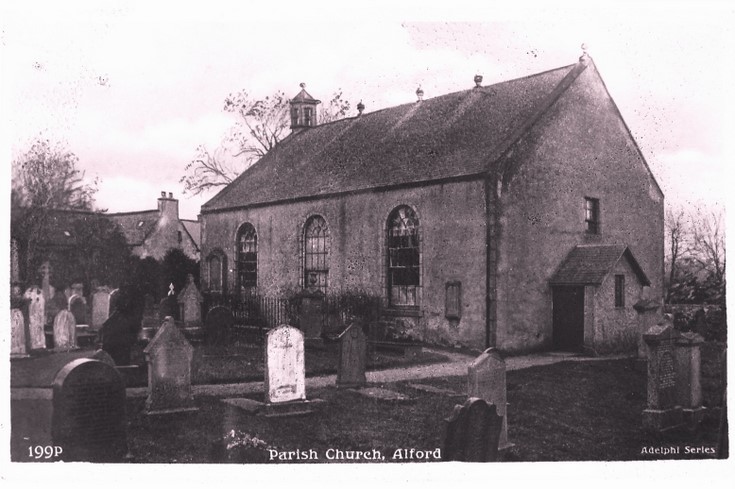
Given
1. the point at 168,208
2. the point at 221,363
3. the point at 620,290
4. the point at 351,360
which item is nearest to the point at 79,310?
the point at 221,363

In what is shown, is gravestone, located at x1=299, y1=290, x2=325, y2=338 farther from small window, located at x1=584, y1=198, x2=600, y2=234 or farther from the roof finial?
the roof finial

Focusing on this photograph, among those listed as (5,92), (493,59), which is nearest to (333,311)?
(493,59)

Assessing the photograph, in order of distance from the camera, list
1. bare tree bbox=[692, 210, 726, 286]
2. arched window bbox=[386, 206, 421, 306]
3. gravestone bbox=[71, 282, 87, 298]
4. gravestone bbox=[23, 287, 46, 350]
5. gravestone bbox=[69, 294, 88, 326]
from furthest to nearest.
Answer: arched window bbox=[386, 206, 421, 306], gravestone bbox=[69, 294, 88, 326], gravestone bbox=[71, 282, 87, 298], gravestone bbox=[23, 287, 46, 350], bare tree bbox=[692, 210, 726, 286]

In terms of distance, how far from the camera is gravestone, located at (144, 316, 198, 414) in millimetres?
8759

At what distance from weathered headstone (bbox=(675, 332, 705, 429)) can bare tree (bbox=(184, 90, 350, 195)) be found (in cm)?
622

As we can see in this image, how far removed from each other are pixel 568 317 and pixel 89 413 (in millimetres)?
10288

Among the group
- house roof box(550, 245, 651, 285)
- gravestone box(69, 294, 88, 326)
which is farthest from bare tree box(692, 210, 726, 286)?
gravestone box(69, 294, 88, 326)

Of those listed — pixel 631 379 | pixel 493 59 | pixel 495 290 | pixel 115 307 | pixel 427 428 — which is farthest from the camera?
pixel 495 290

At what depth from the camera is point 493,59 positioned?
31.3 ft

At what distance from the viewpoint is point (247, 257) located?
17.4 m

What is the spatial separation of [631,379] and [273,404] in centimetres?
586

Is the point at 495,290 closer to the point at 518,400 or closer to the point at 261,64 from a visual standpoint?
the point at 518,400

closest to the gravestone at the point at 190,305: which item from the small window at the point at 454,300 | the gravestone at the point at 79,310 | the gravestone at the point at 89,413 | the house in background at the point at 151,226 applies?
the gravestone at the point at 79,310

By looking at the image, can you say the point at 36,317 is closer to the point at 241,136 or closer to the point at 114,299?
the point at 114,299
